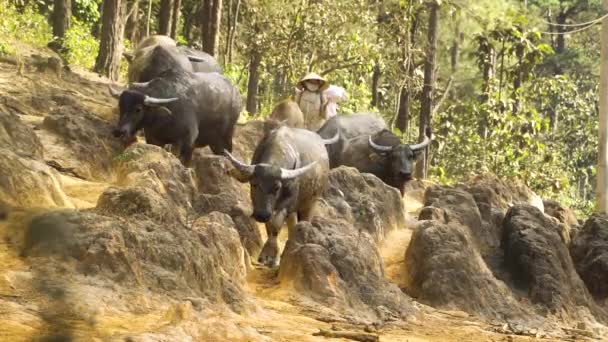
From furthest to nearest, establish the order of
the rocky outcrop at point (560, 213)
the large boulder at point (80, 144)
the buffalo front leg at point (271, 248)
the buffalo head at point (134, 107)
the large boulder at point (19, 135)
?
the rocky outcrop at point (560, 213)
the buffalo head at point (134, 107)
the large boulder at point (80, 144)
the buffalo front leg at point (271, 248)
the large boulder at point (19, 135)

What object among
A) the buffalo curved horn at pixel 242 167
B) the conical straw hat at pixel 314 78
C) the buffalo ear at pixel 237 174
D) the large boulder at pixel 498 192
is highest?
the conical straw hat at pixel 314 78

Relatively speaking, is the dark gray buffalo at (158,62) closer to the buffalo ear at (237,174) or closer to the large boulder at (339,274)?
the buffalo ear at (237,174)

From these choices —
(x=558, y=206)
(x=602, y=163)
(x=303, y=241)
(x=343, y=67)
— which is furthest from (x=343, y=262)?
(x=343, y=67)

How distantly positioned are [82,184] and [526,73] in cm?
1588

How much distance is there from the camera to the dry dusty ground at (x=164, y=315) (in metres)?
2.88

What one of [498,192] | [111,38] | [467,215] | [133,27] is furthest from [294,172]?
[133,27]

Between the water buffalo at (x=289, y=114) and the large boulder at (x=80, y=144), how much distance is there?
4034 mm

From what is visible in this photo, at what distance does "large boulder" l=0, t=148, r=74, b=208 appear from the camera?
6492 mm

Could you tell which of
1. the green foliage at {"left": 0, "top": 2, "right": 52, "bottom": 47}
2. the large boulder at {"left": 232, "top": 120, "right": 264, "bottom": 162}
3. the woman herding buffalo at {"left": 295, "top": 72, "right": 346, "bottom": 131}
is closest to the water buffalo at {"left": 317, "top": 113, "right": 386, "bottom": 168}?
the woman herding buffalo at {"left": 295, "top": 72, "right": 346, "bottom": 131}

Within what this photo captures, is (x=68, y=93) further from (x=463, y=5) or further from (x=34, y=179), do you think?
(x=463, y=5)

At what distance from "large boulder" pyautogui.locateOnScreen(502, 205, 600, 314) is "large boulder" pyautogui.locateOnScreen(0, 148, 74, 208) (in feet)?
18.8

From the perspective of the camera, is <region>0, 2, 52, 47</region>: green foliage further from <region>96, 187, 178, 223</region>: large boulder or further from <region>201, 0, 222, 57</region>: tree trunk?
<region>96, 187, 178, 223</region>: large boulder

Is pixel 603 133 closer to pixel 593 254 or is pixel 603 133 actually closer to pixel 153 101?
pixel 593 254

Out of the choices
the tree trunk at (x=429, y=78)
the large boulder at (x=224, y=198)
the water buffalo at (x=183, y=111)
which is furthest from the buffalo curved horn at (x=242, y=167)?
the tree trunk at (x=429, y=78)
